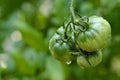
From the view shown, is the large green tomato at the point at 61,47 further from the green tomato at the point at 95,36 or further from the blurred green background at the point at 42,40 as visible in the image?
the blurred green background at the point at 42,40

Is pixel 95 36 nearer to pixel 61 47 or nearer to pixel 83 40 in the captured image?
pixel 83 40

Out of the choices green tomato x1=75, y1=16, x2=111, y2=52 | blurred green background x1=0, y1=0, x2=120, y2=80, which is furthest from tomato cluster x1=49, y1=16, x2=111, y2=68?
blurred green background x1=0, y1=0, x2=120, y2=80

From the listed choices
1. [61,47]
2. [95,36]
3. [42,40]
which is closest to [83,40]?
[95,36]

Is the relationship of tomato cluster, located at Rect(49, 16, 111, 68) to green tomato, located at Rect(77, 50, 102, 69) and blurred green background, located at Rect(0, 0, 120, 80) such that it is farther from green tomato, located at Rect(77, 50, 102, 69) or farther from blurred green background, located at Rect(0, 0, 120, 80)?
blurred green background, located at Rect(0, 0, 120, 80)

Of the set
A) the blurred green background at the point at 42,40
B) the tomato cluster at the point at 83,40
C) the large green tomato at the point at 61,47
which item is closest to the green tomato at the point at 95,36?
the tomato cluster at the point at 83,40

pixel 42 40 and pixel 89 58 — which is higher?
pixel 42 40

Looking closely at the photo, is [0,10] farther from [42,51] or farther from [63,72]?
[63,72]
